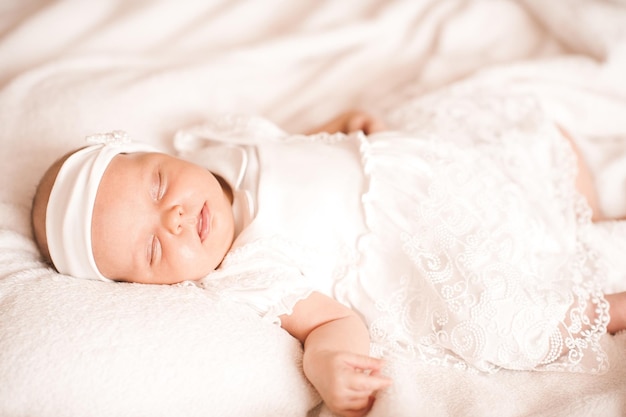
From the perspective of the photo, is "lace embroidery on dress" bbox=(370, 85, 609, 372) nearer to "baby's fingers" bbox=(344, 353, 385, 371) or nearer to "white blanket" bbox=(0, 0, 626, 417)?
"white blanket" bbox=(0, 0, 626, 417)

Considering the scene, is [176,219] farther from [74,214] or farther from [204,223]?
[74,214]

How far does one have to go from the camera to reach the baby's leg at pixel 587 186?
137 centimetres

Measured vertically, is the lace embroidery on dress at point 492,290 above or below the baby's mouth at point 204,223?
below

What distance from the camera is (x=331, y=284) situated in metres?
1.20

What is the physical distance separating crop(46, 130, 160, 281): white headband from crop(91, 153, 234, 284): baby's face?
0.05 ft

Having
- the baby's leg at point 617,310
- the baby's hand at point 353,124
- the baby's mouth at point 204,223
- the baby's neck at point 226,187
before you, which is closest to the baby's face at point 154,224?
the baby's mouth at point 204,223

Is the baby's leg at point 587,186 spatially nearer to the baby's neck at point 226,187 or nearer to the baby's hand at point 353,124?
the baby's hand at point 353,124

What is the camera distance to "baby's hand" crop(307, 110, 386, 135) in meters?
1.51

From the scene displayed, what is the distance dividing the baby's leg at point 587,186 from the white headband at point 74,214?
1.07 m

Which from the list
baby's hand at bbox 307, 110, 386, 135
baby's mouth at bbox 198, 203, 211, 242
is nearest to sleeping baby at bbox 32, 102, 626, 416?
baby's mouth at bbox 198, 203, 211, 242

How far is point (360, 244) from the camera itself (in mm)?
1186

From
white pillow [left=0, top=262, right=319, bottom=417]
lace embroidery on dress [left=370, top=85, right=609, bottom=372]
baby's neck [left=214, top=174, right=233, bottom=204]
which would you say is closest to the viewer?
white pillow [left=0, top=262, right=319, bottom=417]

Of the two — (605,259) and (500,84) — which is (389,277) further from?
(500,84)

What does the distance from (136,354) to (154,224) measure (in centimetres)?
27
